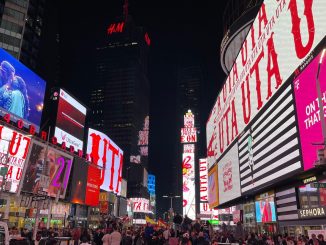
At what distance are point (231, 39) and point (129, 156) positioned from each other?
15746 cm

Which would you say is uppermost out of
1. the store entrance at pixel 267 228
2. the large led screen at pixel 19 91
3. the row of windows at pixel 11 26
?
the row of windows at pixel 11 26

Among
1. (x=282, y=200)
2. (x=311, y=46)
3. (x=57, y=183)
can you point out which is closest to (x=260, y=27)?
(x=311, y=46)

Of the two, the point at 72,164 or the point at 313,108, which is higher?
the point at 72,164

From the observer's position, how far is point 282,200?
67.2ft

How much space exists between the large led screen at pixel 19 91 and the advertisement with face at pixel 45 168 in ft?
16.8

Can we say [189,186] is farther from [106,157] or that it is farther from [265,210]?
[265,210]

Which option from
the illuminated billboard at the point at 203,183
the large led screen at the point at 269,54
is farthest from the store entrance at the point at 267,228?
the illuminated billboard at the point at 203,183

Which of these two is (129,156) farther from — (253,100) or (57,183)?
(253,100)

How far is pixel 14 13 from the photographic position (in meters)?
84.5

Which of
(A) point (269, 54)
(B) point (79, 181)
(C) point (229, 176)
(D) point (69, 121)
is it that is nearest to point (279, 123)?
(A) point (269, 54)

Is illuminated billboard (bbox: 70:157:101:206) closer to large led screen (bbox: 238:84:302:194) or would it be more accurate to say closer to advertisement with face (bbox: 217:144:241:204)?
advertisement with face (bbox: 217:144:241:204)

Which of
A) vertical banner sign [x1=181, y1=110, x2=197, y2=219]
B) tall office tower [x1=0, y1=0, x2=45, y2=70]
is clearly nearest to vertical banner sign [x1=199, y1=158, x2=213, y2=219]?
vertical banner sign [x1=181, y1=110, x2=197, y2=219]

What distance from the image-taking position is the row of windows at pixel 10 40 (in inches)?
3167

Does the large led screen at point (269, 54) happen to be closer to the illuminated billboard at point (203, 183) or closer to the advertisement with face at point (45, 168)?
the advertisement with face at point (45, 168)
